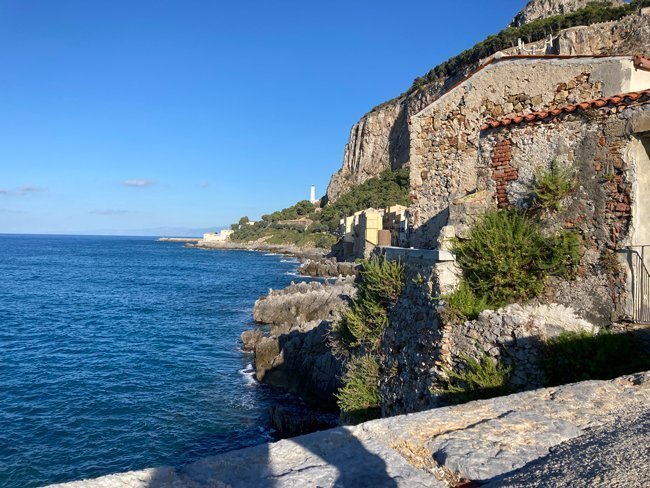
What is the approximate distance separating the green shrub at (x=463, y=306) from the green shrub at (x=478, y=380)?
600mm

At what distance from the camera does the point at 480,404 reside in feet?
14.1

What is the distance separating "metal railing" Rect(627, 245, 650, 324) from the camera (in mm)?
6699

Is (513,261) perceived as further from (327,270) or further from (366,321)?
(327,270)

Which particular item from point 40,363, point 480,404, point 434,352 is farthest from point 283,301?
point 480,404

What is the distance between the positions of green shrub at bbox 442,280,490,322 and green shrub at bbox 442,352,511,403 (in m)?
0.60

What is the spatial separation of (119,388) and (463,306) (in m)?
16.0

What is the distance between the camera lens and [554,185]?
24.0ft

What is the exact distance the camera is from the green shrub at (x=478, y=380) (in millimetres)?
6527

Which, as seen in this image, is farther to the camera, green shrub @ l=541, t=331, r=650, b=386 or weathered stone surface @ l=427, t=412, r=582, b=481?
green shrub @ l=541, t=331, r=650, b=386

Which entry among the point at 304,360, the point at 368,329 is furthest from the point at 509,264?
the point at 304,360

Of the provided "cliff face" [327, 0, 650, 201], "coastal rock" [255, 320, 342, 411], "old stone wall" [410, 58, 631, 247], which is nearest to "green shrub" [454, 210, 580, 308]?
"old stone wall" [410, 58, 631, 247]

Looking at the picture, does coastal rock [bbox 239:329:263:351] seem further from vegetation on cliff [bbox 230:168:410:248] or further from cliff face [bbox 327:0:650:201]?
vegetation on cliff [bbox 230:168:410:248]

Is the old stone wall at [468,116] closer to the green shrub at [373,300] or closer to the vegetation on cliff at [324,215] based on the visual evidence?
the green shrub at [373,300]

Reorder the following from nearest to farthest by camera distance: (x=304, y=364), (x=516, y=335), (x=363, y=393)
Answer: (x=516, y=335)
(x=363, y=393)
(x=304, y=364)
